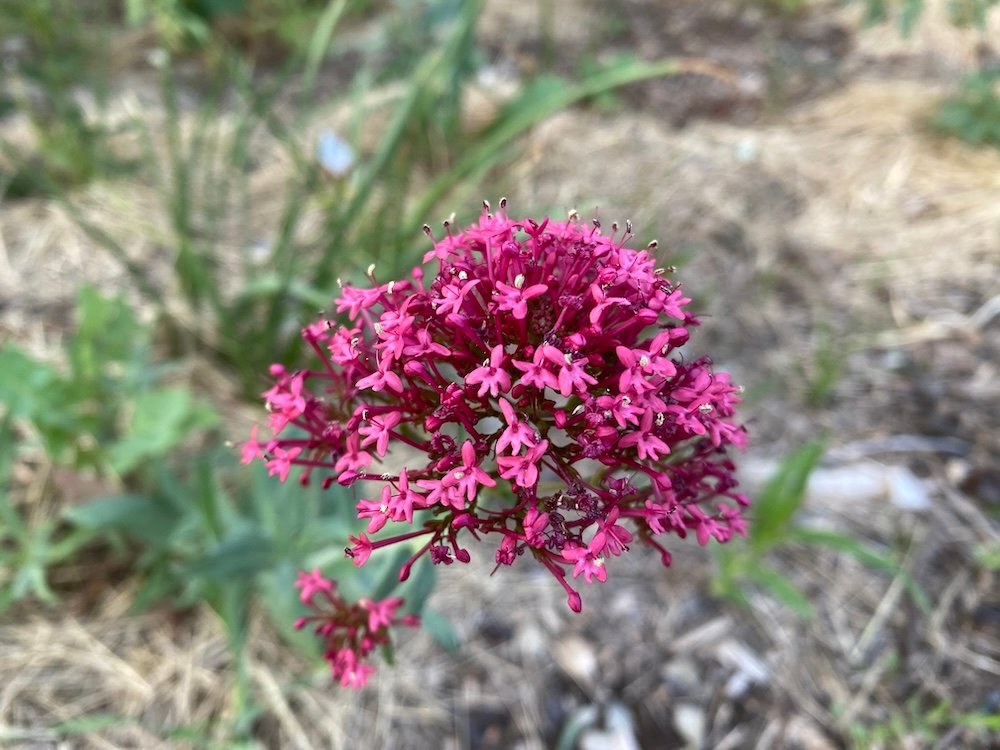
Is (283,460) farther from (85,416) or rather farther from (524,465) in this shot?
(85,416)

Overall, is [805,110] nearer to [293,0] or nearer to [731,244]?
[731,244]

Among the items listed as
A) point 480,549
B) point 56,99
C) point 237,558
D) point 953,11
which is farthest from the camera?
point 953,11

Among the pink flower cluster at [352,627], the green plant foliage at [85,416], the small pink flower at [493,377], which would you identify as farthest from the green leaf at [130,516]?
the small pink flower at [493,377]

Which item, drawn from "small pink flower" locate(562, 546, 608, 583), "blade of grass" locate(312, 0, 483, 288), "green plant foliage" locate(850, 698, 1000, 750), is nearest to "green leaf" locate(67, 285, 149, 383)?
"blade of grass" locate(312, 0, 483, 288)

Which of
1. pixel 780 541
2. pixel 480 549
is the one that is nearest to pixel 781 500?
pixel 780 541

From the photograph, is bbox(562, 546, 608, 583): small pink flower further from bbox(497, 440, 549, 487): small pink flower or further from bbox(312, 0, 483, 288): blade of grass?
bbox(312, 0, 483, 288): blade of grass

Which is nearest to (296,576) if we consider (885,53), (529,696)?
(529,696)

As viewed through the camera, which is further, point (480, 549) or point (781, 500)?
point (480, 549)
